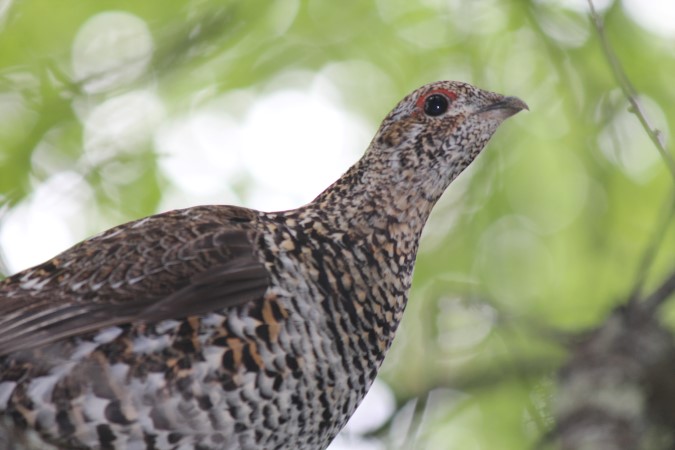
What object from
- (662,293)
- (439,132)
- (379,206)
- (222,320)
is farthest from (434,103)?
(662,293)

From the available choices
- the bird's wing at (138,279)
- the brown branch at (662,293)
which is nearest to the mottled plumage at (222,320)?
the bird's wing at (138,279)

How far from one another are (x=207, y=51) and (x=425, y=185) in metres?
2.56

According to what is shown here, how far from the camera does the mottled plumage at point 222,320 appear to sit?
3.69m

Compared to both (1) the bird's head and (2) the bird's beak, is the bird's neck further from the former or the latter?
(2) the bird's beak

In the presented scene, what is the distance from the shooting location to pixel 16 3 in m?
6.82

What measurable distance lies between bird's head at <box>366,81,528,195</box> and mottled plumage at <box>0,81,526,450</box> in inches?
0.4

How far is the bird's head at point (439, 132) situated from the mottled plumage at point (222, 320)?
0.4 inches

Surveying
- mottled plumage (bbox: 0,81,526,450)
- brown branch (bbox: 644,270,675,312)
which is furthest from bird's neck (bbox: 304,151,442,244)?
brown branch (bbox: 644,270,675,312)

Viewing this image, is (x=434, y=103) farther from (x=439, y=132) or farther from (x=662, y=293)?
(x=662, y=293)

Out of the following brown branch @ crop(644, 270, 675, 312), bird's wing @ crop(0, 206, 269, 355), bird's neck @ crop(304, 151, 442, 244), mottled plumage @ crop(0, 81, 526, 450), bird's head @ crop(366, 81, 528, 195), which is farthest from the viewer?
bird's head @ crop(366, 81, 528, 195)

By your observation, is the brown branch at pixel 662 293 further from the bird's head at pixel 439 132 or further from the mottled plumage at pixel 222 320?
Result: the bird's head at pixel 439 132

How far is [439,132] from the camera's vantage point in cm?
479

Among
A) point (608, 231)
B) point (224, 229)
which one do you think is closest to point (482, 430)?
point (608, 231)

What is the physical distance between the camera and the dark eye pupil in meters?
4.86
